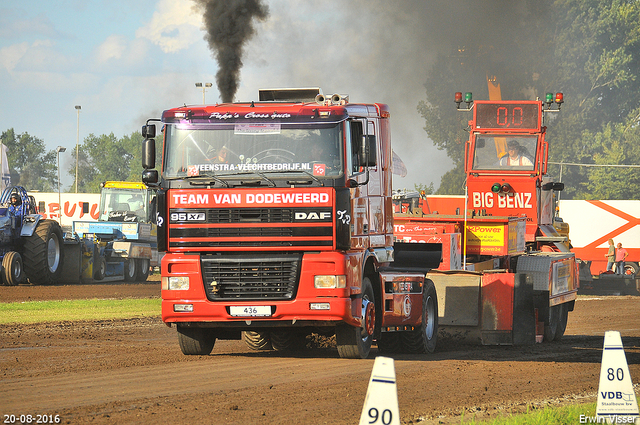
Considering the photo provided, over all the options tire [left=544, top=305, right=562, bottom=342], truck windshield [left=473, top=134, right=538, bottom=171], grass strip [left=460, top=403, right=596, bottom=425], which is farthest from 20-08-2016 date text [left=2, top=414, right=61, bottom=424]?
truck windshield [left=473, top=134, right=538, bottom=171]

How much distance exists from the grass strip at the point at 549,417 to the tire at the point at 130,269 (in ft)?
81.3

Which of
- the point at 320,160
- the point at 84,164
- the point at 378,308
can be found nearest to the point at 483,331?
the point at 378,308

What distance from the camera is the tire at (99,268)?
2948cm

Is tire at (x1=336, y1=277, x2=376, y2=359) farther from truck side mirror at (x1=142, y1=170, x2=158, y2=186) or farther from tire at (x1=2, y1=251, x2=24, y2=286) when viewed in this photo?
tire at (x1=2, y1=251, x2=24, y2=286)

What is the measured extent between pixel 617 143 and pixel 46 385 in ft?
235

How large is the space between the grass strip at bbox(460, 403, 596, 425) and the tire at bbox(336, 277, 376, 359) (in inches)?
129

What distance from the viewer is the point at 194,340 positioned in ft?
39.0

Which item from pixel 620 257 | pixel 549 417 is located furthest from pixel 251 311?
pixel 620 257

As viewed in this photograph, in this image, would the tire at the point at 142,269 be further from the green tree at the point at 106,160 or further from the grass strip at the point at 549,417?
the green tree at the point at 106,160

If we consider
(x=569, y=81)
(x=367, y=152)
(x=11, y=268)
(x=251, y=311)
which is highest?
(x=569, y=81)

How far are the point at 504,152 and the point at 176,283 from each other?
939 centimetres

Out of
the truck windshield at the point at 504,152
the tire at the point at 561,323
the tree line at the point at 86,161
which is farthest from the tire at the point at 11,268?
the tree line at the point at 86,161

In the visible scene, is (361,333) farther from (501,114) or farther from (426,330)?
(501,114)

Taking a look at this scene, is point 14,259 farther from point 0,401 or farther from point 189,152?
point 0,401
